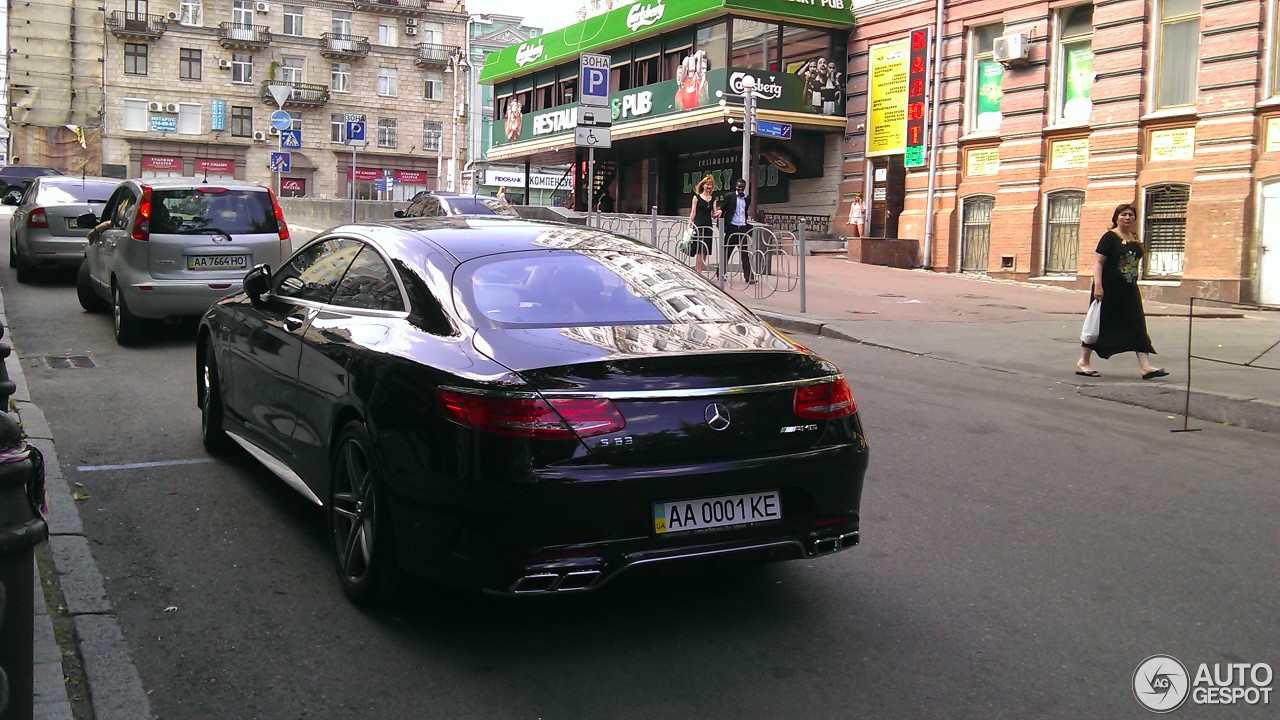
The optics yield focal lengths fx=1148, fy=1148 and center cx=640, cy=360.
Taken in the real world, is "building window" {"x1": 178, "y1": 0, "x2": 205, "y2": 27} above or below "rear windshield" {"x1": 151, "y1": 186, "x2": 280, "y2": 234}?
above

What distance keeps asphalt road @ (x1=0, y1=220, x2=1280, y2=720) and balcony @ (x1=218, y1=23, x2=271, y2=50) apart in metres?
67.6

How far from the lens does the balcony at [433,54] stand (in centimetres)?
7456

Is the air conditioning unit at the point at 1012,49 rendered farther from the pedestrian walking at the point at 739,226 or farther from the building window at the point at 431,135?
the building window at the point at 431,135

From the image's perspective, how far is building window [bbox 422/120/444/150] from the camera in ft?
247

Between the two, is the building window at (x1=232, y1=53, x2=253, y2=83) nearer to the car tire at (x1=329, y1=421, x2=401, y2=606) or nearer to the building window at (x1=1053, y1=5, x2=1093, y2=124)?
the building window at (x1=1053, y1=5, x2=1093, y2=124)

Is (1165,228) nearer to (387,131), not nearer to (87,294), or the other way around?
(87,294)

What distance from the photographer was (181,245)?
37.7ft

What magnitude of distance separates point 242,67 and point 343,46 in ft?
20.5

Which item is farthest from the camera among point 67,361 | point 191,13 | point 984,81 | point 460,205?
point 191,13

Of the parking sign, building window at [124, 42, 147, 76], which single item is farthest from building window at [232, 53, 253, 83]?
the parking sign

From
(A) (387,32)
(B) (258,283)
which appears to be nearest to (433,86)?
(A) (387,32)

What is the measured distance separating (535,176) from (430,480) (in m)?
73.0

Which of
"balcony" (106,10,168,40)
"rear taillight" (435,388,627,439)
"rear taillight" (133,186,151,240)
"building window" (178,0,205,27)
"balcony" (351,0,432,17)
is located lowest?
"rear taillight" (435,388,627,439)

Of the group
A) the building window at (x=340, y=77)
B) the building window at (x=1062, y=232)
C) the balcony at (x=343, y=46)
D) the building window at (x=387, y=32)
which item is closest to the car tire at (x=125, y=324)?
the building window at (x=1062, y=232)
